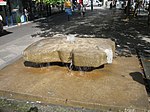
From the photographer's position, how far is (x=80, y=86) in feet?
20.0

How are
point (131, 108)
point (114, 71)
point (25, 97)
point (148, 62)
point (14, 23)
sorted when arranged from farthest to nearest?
1. point (14, 23)
2. point (148, 62)
3. point (114, 71)
4. point (25, 97)
5. point (131, 108)

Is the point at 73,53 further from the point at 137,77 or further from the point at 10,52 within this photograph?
the point at 10,52

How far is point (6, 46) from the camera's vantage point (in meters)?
12.2

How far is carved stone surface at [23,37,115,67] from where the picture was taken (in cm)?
647

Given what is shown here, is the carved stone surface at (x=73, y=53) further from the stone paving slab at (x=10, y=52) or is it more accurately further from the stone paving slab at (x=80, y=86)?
the stone paving slab at (x=10, y=52)

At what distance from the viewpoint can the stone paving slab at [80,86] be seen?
5316 mm

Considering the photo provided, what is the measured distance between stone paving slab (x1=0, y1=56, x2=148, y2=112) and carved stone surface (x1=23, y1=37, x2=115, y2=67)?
449 millimetres

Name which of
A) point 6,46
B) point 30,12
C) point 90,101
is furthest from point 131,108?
point 30,12

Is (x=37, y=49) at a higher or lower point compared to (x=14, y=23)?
higher

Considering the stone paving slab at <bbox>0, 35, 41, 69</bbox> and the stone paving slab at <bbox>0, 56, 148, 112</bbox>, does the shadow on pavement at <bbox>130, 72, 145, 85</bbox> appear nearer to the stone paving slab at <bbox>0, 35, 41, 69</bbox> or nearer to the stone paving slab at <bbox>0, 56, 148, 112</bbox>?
the stone paving slab at <bbox>0, 56, 148, 112</bbox>

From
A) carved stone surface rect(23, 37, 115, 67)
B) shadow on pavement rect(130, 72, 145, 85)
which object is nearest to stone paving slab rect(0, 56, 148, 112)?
shadow on pavement rect(130, 72, 145, 85)

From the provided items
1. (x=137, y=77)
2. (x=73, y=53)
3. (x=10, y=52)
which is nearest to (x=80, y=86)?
(x=73, y=53)

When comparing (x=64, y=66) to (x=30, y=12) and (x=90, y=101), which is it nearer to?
(x=90, y=101)

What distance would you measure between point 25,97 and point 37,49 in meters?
1.88
